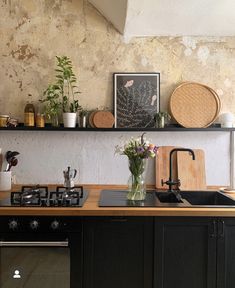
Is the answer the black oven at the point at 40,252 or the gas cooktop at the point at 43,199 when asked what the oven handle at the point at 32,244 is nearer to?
the black oven at the point at 40,252

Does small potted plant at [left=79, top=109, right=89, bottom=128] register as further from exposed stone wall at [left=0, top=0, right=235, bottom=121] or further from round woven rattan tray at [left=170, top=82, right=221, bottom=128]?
round woven rattan tray at [left=170, top=82, right=221, bottom=128]

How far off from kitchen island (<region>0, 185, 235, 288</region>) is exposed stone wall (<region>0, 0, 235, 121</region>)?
3.76 ft

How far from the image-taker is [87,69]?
2961 mm

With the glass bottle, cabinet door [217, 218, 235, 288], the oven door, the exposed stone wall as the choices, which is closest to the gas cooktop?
the oven door

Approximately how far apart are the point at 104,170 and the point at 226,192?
1036mm

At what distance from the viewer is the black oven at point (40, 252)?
6.98ft

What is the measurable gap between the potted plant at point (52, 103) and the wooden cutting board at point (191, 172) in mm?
1084

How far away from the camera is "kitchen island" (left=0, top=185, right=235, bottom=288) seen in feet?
7.09

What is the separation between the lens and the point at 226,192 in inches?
110

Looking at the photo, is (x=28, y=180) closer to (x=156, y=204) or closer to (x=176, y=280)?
(x=156, y=204)


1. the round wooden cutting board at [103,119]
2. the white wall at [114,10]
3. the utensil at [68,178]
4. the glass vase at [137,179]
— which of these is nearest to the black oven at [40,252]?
the glass vase at [137,179]

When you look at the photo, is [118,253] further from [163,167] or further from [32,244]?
[163,167]

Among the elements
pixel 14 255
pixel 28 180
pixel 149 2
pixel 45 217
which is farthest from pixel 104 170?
pixel 149 2

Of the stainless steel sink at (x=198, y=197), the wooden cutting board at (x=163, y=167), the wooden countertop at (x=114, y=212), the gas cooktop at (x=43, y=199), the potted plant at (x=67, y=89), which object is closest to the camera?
the wooden countertop at (x=114, y=212)
